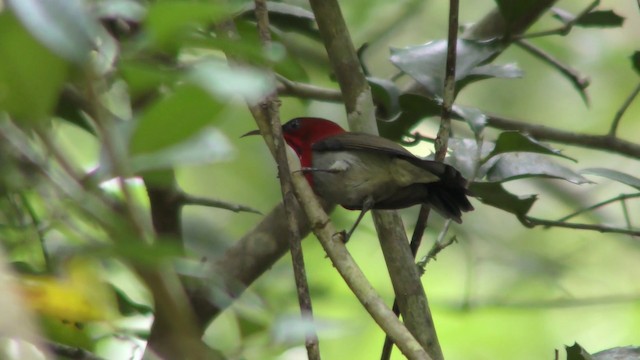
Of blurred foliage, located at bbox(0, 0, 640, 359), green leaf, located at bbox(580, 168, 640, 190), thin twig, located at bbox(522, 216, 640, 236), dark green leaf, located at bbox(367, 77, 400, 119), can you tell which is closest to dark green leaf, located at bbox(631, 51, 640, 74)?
blurred foliage, located at bbox(0, 0, 640, 359)

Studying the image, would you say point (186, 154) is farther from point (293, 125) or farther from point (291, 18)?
point (293, 125)

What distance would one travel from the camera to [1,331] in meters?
0.69

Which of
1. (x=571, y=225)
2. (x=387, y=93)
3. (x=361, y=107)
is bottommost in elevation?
(x=571, y=225)

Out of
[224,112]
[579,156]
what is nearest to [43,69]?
[224,112]

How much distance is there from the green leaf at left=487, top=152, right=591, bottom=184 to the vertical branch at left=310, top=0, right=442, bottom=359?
0.37 metres

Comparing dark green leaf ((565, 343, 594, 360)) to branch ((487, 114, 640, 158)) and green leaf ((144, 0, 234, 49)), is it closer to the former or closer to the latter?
branch ((487, 114, 640, 158))

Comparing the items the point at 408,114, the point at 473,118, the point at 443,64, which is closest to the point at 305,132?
the point at 408,114

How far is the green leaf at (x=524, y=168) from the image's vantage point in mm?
2844

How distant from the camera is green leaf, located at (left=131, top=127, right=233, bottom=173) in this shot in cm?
89

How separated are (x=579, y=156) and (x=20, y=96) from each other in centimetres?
677

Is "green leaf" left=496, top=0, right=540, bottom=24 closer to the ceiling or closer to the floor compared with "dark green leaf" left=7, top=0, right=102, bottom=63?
closer to the ceiling

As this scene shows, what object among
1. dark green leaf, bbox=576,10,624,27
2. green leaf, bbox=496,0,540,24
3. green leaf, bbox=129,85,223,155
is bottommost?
green leaf, bbox=129,85,223,155

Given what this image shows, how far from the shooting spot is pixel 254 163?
531cm

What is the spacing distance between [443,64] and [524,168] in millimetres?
542
